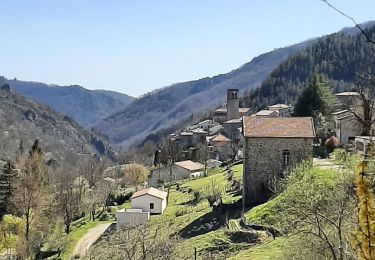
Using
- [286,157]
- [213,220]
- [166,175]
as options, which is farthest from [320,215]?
[166,175]

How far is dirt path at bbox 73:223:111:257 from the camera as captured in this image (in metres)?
41.6

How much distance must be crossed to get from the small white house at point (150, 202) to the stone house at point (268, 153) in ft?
50.8

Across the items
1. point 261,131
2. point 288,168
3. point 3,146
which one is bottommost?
point 3,146

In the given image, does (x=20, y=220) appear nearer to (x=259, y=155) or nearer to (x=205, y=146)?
(x=259, y=155)

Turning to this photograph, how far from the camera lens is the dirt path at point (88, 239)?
136 ft

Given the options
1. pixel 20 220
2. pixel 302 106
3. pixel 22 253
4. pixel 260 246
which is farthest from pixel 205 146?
pixel 260 246

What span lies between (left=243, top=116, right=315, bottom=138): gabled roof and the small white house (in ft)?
51.9

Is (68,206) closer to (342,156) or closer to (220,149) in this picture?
(342,156)

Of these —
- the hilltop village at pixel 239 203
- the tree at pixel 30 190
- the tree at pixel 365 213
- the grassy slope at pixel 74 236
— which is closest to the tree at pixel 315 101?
the hilltop village at pixel 239 203

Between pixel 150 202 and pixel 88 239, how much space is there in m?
7.79

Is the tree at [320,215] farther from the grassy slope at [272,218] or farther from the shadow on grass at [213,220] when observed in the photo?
the shadow on grass at [213,220]

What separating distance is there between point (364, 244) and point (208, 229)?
1196 inches

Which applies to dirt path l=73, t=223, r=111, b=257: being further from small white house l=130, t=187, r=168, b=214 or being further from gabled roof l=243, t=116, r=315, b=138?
gabled roof l=243, t=116, r=315, b=138

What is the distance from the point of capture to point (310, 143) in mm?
36094
